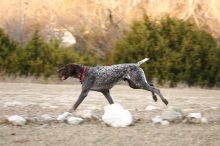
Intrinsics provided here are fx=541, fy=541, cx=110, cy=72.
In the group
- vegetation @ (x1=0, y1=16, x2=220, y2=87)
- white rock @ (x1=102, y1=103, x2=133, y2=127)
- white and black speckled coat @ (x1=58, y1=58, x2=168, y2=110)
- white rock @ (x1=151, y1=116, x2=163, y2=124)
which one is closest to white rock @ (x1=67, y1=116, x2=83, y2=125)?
white rock @ (x1=102, y1=103, x2=133, y2=127)

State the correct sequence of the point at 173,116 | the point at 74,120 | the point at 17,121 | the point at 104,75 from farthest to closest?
the point at 104,75, the point at 173,116, the point at 74,120, the point at 17,121

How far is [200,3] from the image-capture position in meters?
33.9

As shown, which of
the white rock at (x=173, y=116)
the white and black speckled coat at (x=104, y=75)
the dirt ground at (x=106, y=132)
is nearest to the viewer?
the dirt ground at (x=106, y=132)

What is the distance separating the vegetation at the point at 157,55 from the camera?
24750mm

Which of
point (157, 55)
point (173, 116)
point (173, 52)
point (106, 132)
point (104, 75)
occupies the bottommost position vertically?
point (106, 132)

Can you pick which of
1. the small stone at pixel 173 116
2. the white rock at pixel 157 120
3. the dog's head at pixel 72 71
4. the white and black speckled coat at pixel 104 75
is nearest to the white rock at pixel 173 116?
the small stone at pixel 173 116

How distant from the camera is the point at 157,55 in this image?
25.1 m

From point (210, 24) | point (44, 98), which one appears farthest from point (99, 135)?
point (210, 24)

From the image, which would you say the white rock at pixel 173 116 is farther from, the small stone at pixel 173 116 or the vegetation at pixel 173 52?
the vegetation at pixel 173 52

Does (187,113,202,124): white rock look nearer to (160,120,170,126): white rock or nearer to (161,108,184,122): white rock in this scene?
(161,108,184,122): white rock

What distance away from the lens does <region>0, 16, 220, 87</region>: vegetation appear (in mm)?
24750

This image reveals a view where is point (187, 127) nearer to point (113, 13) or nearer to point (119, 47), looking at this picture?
point (119, 47)

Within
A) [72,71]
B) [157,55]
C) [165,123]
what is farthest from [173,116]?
[157,55]

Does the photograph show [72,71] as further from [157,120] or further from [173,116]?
[173,116]
